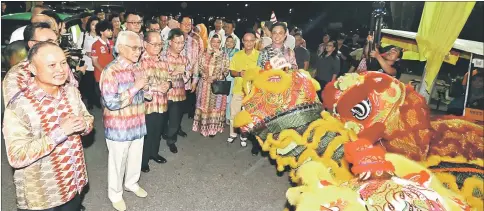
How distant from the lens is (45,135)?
220 centimetres

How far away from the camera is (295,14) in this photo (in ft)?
48.4

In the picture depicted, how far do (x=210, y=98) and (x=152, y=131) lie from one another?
1549mm

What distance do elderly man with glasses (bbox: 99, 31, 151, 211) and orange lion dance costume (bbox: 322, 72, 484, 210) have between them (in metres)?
1.67

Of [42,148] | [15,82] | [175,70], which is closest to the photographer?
[42,148]

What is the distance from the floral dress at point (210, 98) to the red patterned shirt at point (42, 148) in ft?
10.3

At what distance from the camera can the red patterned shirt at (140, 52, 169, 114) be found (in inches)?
161

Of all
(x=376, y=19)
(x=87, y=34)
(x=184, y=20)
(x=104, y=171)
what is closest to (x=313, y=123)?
(x=376, y=19)

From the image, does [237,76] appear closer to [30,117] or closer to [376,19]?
[376,19]

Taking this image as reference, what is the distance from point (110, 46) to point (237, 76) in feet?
7.30

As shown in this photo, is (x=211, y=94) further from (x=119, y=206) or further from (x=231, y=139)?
(x=119, y=206)

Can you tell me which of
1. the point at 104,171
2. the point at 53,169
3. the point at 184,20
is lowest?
the point at 104,171

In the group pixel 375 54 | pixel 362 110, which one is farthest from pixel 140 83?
pixel 375 54

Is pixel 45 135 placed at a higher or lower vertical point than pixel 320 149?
higher

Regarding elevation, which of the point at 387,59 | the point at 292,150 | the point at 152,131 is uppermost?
the point at 387,59
